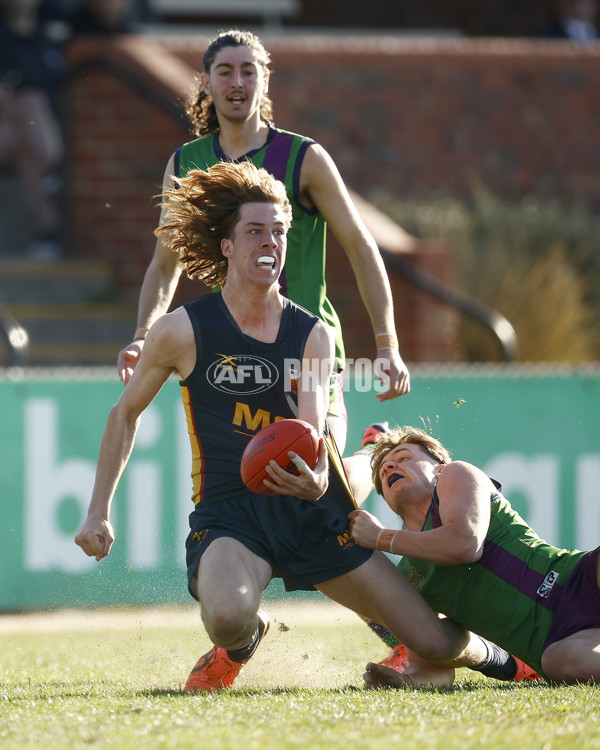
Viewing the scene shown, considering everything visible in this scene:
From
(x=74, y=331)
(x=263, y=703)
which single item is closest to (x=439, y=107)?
(x=74, y=331)

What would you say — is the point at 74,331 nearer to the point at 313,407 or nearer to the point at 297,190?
the point at 297,190

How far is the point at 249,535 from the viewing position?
493 centimetres

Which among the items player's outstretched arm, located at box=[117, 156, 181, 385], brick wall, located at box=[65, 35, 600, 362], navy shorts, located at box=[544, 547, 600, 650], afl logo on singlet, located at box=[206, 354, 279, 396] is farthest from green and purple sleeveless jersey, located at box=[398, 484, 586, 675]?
brick wall, located at box=[65, 35, 600, 362]

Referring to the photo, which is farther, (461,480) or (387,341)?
(387,341)

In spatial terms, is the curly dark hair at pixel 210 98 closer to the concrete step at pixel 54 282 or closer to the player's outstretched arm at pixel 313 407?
the player's outstretched arm at pixel 313 407

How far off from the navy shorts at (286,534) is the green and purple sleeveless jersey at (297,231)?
2.28 feet

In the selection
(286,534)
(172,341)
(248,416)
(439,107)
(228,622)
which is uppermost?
(439,107)

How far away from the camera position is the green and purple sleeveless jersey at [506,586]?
→ 4.97 m

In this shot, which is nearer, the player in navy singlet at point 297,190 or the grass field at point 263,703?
the grass field at point 263,703

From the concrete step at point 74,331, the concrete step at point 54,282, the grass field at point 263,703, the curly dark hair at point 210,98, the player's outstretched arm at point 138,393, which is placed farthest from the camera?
the concrete step at point 54,282

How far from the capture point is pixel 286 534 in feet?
16.3

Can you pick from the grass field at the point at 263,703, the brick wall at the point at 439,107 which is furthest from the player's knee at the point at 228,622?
the brick wall at the point at 439,107

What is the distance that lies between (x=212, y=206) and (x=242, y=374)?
0.68 meters

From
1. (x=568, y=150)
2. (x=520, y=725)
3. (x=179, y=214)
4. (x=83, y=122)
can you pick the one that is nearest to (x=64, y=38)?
(x=83, y=122)
